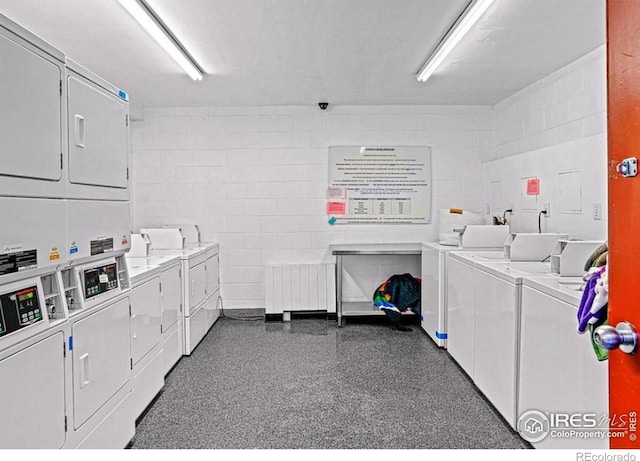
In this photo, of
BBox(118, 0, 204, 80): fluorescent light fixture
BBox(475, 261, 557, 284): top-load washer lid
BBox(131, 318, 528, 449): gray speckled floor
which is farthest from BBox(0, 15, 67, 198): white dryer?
BBox(475, 261, 557, 284): top-load washer lid

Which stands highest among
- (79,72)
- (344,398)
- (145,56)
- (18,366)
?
(145,56)

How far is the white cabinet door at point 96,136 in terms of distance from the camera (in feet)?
7.11

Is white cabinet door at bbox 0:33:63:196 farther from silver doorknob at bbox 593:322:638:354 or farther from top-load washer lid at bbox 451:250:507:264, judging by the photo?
top-load washer lid at bbox 451:250:507:264

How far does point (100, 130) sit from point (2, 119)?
799mm

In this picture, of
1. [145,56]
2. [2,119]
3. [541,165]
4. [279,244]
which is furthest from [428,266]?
[2,119]

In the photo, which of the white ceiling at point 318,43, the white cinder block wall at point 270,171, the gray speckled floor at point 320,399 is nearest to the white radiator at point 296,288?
→ the white cinder block wall at point 270,171

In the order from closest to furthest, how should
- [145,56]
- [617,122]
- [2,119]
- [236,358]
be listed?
[617,122] → [2,119] → [145,56] → [236,358]

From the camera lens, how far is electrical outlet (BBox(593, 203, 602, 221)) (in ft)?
11.2

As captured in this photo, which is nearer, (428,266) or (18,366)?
(18,366)

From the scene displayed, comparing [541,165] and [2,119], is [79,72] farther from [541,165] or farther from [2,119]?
[541,165]

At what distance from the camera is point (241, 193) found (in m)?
5.73

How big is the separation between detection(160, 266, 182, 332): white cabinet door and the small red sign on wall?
3.14 m

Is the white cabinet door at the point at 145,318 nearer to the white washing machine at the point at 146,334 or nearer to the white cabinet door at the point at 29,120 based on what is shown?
the white washing machine at the point at 146,334

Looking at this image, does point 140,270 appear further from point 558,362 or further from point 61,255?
point 558,362
